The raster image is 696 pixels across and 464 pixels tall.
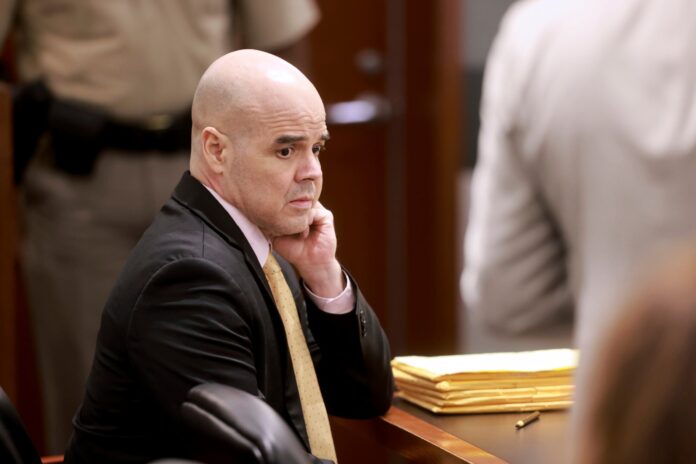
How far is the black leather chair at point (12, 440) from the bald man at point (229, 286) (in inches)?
4.9

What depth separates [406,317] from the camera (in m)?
5.23

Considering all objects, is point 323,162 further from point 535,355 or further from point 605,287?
point 605,287

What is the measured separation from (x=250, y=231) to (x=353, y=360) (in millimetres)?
333

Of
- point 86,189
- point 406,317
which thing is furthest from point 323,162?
point 86,189

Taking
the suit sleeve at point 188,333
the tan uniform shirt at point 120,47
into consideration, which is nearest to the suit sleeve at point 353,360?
the suit sleeve at point 188,333

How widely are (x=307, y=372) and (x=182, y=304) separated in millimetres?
300

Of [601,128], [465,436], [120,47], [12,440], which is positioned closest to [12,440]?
[12,440]

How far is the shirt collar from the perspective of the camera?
2.32m

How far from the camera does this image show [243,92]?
2279 mm

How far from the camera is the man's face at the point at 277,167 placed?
2291 mm

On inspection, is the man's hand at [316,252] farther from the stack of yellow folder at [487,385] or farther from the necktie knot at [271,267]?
the stack of yellow folder at [487,385]

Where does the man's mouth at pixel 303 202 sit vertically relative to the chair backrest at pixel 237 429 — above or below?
above

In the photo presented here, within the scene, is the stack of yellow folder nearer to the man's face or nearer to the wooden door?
the man's face

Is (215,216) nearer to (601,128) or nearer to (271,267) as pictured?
(271,267)
